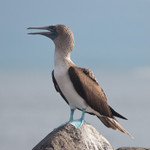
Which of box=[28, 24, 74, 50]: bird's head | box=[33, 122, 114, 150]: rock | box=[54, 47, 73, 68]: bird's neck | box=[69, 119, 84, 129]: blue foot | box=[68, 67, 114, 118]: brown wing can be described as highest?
box=[28, 24, 74, 50]: bird's head

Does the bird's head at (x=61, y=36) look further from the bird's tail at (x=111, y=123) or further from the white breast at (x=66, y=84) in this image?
the bird's tail at (x=111, y=123)

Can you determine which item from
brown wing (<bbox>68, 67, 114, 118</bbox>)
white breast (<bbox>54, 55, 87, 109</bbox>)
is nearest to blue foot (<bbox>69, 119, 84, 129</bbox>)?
white breast (<bbox>54, 55, 87, 109</bbox>)

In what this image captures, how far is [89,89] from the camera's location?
997 cm

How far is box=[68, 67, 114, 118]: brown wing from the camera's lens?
973 cm

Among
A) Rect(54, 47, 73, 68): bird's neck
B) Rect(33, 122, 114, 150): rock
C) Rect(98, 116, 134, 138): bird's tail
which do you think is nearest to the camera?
Rect(33, 122, 114, 150): rock

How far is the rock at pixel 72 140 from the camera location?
31.1 ft

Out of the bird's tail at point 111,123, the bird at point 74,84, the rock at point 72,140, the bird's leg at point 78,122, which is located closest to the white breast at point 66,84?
the bird at point 74,84

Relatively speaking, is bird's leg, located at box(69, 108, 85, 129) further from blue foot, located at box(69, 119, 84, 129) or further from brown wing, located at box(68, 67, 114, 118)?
brown wing, located at box(68, 67, 114, 118)

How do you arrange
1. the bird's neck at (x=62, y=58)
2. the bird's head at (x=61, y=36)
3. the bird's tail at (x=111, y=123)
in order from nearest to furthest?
the bird's neck at (x=62, y=58) < the bird's head at (x=61, y=36) < the bird's tail at (x=111, y=123)

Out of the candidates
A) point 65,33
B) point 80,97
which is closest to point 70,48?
point 65,33

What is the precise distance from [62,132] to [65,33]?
2.51 meters

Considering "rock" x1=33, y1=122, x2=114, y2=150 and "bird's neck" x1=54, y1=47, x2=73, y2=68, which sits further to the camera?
"bird's neck" x1=54, y1=47, x2=73, y2=68

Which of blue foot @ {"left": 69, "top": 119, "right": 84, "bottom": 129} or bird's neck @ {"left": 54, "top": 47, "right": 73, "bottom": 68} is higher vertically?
bird's neck @ {"left": 54, "top": 47, "right": 73, "bottom": 68}

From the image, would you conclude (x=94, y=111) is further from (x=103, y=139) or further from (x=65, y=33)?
(x=65, y=33)
